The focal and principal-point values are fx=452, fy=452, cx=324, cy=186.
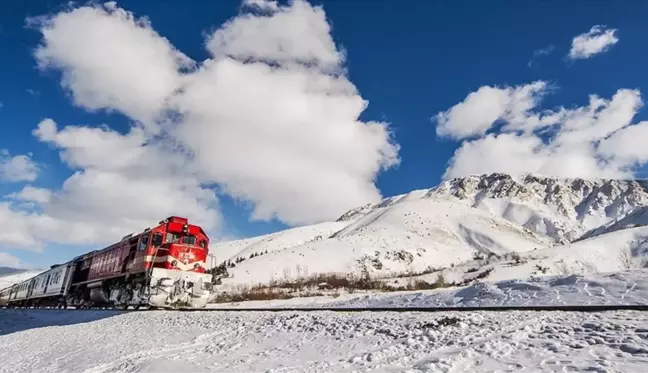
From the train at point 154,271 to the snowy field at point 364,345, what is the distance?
6.45m

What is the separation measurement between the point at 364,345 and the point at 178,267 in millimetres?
15915

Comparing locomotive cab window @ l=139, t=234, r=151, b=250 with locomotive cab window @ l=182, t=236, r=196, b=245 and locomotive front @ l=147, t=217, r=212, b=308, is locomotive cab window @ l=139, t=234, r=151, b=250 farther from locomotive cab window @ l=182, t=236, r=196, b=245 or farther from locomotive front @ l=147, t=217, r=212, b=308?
locomotive cab window @ l=182, t=236, r=196, b=245

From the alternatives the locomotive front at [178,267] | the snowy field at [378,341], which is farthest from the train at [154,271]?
the snowy field at [378,341]

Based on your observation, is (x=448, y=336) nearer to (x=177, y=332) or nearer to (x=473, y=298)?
(x=177, y=332)

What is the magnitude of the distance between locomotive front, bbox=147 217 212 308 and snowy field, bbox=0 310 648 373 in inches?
249

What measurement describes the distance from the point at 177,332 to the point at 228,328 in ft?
6.08

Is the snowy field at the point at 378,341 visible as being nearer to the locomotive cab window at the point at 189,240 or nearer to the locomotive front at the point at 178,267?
the locomotive front at the point at 178,267

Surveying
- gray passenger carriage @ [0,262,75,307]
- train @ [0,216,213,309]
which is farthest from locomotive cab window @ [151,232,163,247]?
gray passenger carriage @ [0,262,75,307]

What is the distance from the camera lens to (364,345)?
8383 mm

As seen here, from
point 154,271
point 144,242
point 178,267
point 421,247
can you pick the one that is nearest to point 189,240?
point 178,267

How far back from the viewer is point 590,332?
22.9ft

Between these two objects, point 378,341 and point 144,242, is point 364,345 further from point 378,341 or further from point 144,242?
point 144,242

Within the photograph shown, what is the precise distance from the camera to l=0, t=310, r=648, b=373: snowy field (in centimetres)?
625

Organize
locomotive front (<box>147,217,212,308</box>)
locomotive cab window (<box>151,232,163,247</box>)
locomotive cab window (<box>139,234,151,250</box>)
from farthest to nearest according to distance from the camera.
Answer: locomotive cab window (<box>139,234,151,250</box>) → locomotive cab window (<box>151,232,163,247</box>) → locomotive front (<box>147,217,212,308</box>)
